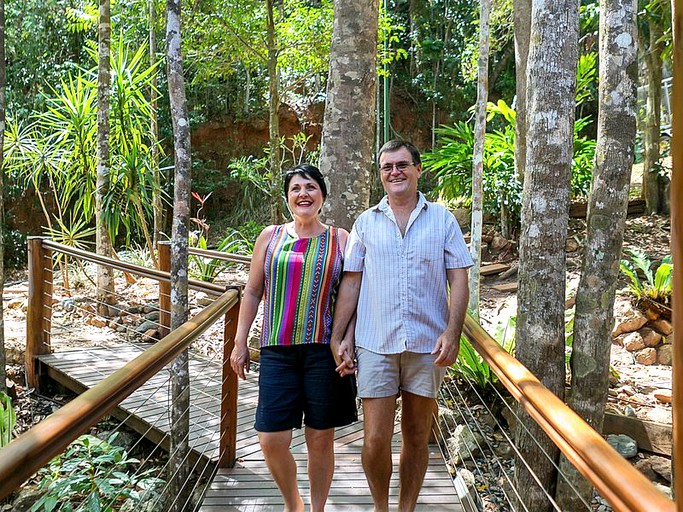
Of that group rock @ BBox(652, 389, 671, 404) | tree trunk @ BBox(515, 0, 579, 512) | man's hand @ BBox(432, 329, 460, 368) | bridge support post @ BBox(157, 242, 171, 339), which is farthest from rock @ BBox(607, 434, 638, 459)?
bridge support post @ BBox(157, 242, 171, 339)

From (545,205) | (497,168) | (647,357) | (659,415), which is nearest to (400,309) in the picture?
(545,205)

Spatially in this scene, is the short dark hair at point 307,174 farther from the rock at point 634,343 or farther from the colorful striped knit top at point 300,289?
the rock at point 634,343

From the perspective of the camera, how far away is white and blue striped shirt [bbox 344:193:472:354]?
7.02 ft

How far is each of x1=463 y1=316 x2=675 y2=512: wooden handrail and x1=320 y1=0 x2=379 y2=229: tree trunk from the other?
1.94 meters

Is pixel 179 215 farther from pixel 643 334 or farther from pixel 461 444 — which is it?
pixel 643 334

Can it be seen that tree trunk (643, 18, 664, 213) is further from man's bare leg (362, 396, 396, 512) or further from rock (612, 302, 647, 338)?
man's bare leg (362, 396, 396, 512)

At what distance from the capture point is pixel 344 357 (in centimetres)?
219

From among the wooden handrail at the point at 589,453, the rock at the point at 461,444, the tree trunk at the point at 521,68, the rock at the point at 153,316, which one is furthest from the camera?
the tree trunk at the point at 521,68

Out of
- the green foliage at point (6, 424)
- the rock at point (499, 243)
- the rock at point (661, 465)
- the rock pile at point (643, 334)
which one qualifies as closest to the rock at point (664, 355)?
the rock pile at point (643, 334)

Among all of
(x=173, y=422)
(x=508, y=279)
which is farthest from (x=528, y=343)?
(x=508, y=279)

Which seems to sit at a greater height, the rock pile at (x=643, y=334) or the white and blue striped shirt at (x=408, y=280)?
A: the white and blue striped shirt at (x=408, y=280)

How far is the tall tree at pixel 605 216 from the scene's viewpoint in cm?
325

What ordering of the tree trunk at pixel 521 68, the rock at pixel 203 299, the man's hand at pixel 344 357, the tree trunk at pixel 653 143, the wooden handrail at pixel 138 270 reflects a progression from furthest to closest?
the tree trunk at pixel 653 143, the tree trunk at pixel 521 68, the rock at pixel 203 299, the wooden handrail at pixel 138 270, the man's hand at pixel 344 357

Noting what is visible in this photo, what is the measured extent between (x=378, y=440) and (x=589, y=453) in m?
1.11
